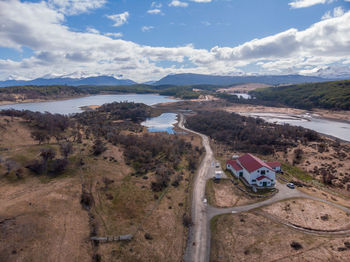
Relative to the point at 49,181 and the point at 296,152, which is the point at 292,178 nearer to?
the point at 296,152

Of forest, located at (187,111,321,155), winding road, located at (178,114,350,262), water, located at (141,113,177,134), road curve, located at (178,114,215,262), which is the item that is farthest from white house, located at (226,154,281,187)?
water, located at (141,113,177,134)

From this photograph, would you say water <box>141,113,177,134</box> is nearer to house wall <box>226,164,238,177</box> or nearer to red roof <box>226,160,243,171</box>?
house wall <box>226,164,238,177</box>

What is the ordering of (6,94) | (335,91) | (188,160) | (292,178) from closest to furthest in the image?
(292,178)
(188,160)
(335,91)
(6,94)

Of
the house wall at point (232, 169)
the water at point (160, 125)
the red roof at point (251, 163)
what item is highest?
the red roof at point (251, 163)

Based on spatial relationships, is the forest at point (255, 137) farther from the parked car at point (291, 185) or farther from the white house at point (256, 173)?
the parked car at point (291, 185)

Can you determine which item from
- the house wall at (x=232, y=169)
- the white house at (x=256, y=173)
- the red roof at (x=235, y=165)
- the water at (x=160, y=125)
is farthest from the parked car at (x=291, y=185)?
the water at (x=160, y=125)

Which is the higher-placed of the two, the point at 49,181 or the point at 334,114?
the point at 49,181

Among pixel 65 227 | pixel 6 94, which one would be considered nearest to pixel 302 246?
pixel 65 227

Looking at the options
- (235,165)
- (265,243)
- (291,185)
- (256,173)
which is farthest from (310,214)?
(235,165)

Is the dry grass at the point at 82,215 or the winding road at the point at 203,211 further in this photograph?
the winding road at the point at 203,211
